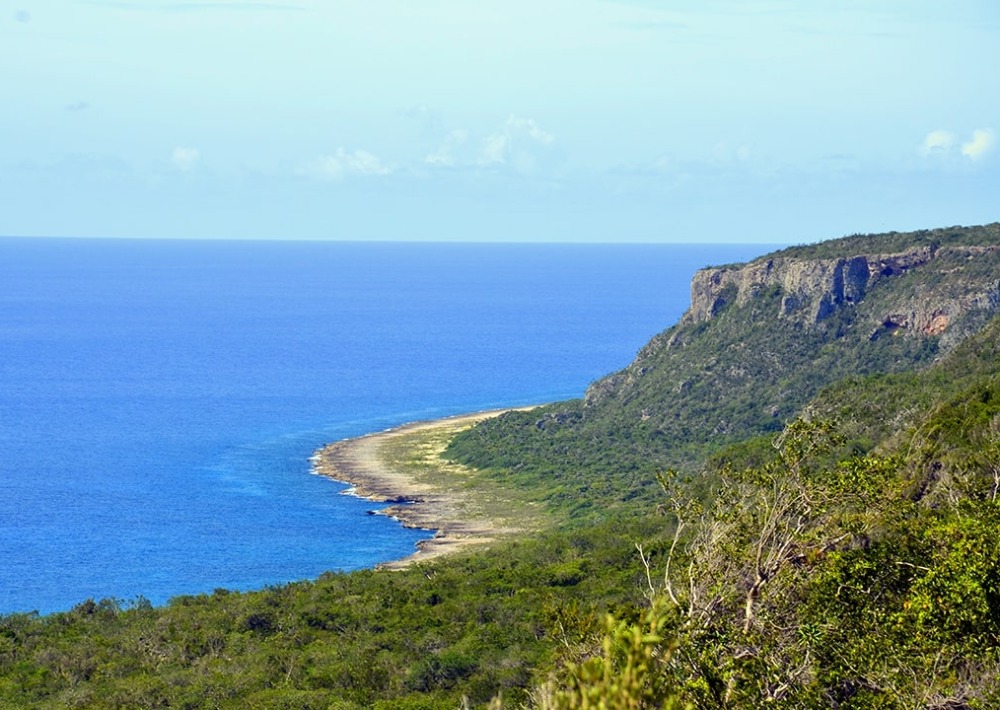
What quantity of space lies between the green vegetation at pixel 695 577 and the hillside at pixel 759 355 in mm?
294

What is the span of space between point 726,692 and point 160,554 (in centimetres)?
6542

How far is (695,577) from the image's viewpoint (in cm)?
2105

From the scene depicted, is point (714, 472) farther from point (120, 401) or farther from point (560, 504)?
point (120, 401)

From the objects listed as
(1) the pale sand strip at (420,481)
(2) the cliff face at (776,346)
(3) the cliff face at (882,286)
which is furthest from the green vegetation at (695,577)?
(1) the pale sand strip at (420,481)

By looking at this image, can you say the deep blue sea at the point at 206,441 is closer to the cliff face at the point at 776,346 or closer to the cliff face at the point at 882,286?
the cliff face at the point at 776,346

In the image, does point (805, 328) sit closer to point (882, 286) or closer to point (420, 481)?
point (882, 286)

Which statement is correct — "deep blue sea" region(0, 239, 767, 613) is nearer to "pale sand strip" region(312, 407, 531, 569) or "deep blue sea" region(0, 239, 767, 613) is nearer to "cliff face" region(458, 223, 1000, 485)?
"pale sand strip" region(312, 407, 531, 569)

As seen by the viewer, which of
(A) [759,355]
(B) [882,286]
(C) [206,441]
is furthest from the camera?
(C) [206,441]

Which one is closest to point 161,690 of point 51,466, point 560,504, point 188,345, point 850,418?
point 850,418

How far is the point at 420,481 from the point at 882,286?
39.8 metres

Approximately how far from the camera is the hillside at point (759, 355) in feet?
314

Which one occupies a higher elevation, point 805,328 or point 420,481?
point 805,328

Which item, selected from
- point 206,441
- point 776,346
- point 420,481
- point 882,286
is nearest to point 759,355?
point 776,346

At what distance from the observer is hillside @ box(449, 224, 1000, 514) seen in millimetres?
95750
